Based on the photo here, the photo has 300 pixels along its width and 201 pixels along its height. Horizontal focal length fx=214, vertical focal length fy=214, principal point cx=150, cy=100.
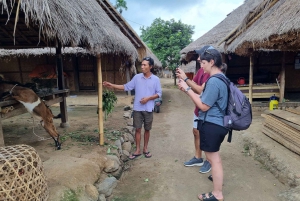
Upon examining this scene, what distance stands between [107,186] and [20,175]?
133 cm

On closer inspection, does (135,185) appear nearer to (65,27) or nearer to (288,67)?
(65,27)

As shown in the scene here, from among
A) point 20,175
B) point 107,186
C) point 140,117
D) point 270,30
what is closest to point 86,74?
point 140,117

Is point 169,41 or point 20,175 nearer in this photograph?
point 20,175

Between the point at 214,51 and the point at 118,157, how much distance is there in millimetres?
2427

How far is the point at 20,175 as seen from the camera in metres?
1.79

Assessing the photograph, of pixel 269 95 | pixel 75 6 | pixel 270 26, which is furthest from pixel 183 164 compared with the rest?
pixel 269 95

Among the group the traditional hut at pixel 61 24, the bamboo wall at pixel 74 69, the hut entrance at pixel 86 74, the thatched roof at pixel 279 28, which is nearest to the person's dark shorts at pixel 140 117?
the traditional hut at pixel 61 24

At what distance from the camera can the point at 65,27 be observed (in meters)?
2.83

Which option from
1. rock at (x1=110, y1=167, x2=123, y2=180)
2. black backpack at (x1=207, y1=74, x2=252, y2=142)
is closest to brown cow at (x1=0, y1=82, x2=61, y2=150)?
rock at (x1=110, y1=167, x2=123, y2=180)

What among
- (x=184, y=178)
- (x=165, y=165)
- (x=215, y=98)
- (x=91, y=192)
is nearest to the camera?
(x=215, y=98)

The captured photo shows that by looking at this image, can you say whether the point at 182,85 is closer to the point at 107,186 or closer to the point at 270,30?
the point at 107,186

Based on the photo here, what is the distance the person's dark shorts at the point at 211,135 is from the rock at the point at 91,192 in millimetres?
1417

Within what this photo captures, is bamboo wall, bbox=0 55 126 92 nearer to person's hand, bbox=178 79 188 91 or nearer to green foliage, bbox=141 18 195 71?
person's hand, bbox=178 79 188 91

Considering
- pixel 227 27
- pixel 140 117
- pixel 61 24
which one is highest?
pixel 227 27
